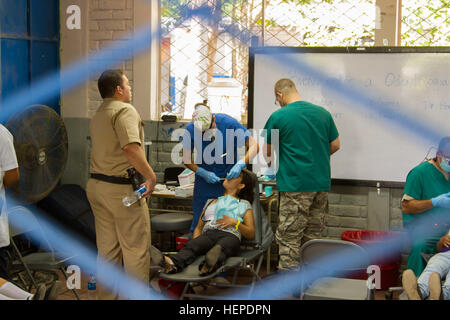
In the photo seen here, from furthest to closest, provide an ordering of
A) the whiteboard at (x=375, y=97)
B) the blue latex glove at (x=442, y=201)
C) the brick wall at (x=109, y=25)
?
the brick wall at (x=109, y=25)
the whiteboard at (x=375, y=97)
the blue latex glove at (x=442, y=201)

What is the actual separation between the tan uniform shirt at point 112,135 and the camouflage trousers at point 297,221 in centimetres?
124

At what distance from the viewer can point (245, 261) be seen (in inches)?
140

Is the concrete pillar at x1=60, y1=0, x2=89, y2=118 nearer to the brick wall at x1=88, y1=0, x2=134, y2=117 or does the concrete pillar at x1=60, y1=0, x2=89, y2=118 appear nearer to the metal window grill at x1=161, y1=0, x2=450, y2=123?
the brick wall at x1=88, y1=0, x2=134, y2=117

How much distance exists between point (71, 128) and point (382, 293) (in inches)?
123

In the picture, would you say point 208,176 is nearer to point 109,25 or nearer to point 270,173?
point 270,173

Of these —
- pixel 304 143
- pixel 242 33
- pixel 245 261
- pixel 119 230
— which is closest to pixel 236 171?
pixel 304 143

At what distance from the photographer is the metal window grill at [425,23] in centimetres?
471

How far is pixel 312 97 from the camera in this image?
4.70 m

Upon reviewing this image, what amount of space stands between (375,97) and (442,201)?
4.14 ft

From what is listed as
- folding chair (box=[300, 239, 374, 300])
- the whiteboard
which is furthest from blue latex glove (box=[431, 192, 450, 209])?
the whiteboard

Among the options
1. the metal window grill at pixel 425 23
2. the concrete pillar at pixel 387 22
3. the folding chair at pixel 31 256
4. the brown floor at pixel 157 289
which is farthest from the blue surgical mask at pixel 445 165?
the folding chair at pixel 31 256

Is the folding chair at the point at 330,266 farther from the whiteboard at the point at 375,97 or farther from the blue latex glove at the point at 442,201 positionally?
the whiteboard at the point at 375,97

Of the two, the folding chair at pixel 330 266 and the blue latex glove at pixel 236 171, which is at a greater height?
the blue latex glove at pixel 236 171
